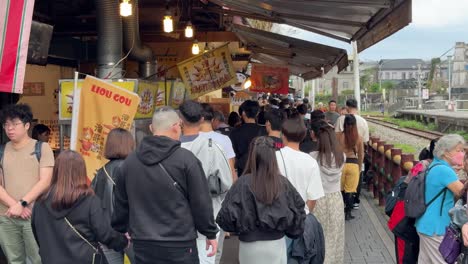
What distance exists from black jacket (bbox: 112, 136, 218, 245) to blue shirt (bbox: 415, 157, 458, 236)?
224cm

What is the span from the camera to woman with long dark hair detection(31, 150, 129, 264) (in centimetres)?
390

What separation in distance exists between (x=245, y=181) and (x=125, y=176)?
908 millimetres

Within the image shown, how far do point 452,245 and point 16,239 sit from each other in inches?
151

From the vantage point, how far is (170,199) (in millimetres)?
3932

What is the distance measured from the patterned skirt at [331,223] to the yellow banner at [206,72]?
4.98 metres

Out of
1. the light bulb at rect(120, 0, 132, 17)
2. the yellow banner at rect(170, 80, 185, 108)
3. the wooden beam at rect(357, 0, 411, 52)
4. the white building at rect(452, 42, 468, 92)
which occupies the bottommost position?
the yellow banner at rect(170, 80, 185, 108)

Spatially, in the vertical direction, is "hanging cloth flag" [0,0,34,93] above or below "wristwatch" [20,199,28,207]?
above

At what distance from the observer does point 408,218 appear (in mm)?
5535

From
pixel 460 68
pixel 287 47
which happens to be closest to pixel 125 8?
pixel 287 47

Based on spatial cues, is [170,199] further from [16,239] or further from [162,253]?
[16,239]

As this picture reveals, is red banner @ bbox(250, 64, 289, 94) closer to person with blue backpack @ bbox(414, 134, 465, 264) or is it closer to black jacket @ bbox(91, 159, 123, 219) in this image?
person with blue backpack @ bbox(414, 134, 465, 264)

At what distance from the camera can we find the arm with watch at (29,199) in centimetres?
497

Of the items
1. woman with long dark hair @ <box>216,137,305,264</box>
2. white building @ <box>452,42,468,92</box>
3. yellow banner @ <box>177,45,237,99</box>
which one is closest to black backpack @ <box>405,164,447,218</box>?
woman with long dark hair @ <box>216,137,305,264</box>

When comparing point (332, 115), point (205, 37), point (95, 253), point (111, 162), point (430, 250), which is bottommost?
point (430, 250)
